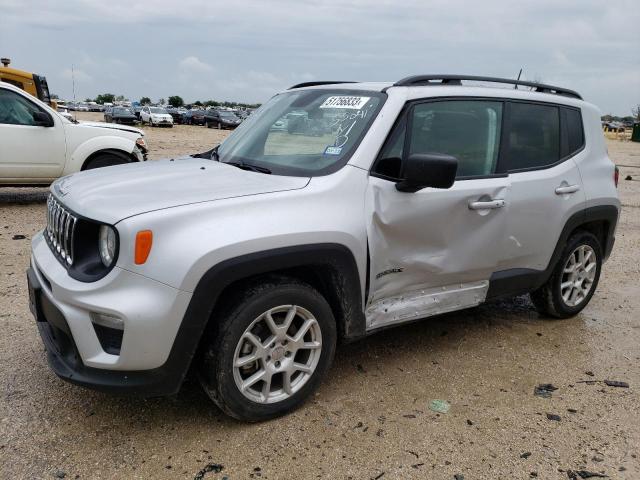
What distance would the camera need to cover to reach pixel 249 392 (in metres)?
3.01

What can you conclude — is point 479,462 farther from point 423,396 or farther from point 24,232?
point 24,232

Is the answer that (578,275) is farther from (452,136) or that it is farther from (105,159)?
(105,159)

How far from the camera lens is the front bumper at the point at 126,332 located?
262 centimetres

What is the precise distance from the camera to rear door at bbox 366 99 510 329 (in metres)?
3.37

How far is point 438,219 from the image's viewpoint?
3.55m

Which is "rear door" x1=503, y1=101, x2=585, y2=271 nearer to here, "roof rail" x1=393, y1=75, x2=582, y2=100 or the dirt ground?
"roof rail" x1=393, y1=75, x2=582, y2=100

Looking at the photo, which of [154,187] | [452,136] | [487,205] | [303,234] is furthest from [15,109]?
[487,205]

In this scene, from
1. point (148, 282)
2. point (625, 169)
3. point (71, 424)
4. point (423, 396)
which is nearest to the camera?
point (148, 282)

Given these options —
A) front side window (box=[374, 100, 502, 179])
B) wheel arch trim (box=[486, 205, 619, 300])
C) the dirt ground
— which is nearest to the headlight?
the dirt ground

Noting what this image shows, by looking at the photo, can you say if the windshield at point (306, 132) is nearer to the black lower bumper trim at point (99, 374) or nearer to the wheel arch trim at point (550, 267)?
the black lower bumper trim at point (99, 374)

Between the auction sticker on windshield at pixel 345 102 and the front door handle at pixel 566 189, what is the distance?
5.43 feet

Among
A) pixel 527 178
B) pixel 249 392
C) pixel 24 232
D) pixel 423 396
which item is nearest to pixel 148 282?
pixel 249 392

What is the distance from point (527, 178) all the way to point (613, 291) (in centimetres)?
240

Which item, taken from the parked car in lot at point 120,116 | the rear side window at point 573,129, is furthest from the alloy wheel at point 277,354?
the parked car in lot at point 120,116
